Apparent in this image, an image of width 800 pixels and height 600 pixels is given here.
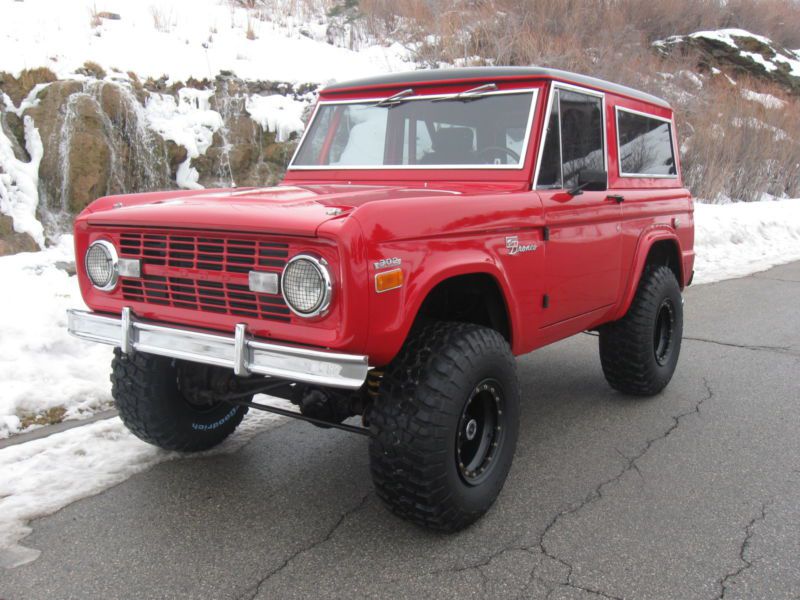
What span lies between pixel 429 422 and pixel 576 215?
163 centimetres

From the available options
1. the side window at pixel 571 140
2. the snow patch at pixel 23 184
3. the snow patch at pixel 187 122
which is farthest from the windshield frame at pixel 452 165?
the snow patch at pixel 187 122

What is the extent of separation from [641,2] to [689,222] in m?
20.4

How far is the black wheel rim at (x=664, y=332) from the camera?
4.94 m

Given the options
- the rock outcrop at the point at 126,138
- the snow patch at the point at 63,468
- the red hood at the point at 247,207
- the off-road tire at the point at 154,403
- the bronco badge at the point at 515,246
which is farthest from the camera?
the rock outcrop at the point at 126,138

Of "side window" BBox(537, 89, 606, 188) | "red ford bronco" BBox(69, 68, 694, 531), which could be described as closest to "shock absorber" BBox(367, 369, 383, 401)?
"red ford bronco" BBox(69, 68, 694, 531)

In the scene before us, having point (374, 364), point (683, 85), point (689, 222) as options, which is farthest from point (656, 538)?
point (683, 85)

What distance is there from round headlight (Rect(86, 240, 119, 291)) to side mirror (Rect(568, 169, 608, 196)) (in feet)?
7.45

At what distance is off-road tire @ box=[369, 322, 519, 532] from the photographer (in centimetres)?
281

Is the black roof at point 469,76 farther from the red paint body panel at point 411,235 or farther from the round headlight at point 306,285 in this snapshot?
the round headlight at point 306,285

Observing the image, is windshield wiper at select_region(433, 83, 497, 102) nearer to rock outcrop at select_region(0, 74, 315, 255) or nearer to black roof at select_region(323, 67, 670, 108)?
black roof at select_region(323, 67, 670, 108)

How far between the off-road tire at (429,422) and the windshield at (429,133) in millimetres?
1143

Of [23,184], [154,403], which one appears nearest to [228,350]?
[154,403]

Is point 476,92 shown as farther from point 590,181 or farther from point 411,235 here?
point 411,235

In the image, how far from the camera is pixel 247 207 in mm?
2871
